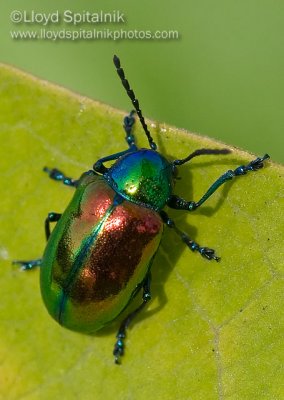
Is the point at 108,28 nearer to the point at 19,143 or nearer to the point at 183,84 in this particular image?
the point at 183,84

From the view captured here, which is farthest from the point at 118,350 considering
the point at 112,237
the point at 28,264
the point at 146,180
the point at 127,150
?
the point at 127,150

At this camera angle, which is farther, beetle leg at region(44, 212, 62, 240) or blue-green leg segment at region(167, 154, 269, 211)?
beetle leg at region(44, 212, 62, 240)

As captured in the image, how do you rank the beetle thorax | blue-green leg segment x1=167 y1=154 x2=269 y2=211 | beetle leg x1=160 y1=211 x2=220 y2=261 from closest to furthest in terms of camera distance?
1. blue-green leg segment x1=167 y1=154 x2=269 y2=211
2. beetle leg x1=160 y1=211 x2=220 y2=261
3. the beetle thorax

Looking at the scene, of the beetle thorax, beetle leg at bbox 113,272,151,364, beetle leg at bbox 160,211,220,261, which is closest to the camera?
beetle leg at bbox 160,211,220,261

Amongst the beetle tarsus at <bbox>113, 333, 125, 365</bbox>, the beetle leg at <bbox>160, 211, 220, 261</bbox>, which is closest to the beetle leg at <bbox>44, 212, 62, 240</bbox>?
the beetle leg at <bbox>160, 211, 220, 261</bbox>

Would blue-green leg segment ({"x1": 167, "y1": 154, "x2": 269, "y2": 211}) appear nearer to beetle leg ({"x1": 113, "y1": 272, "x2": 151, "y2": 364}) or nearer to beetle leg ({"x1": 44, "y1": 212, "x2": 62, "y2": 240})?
beetle leg ({"x1": 113, "y1": 272, "x2": 151, "y2": 364})

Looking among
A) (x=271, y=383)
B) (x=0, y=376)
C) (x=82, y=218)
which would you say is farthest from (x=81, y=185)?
(x=271, y=383)

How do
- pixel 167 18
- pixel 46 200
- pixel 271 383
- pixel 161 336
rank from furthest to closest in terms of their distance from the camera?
pixel 167 18
pixel 46 200
pixel 161 336
pixel 271 383
